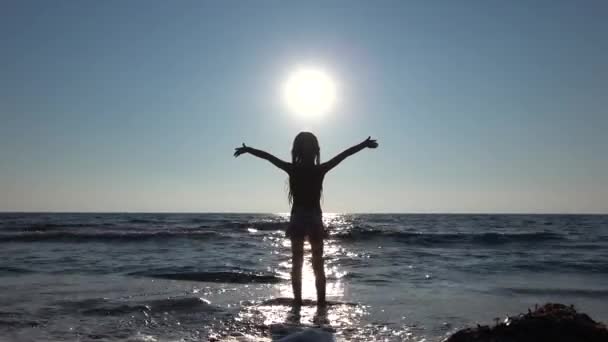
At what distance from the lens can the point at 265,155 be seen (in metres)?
5.76

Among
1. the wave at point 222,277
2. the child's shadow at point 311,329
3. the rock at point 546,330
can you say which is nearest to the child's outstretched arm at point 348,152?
the child's shadow at point 311,329

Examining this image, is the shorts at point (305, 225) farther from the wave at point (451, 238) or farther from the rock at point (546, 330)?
the wave at point (451, 238)

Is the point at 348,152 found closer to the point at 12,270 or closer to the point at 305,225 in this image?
the point at 305,225

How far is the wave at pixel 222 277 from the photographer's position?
27.9ft

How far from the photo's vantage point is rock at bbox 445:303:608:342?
2.96m

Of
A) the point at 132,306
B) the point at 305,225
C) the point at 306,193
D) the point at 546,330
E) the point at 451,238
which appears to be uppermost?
the point at 306,193

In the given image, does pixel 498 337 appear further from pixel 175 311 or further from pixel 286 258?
pixel 286 258

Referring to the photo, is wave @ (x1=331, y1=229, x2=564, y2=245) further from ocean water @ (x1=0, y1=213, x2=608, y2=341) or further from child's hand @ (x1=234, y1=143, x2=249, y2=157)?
child's hand @ (x1=234, y1=143, x2=249, y2=157)

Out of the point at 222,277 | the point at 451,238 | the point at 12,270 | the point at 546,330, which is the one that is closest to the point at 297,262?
the point at 222,277

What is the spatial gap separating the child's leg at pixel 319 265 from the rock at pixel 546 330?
9.35 feet

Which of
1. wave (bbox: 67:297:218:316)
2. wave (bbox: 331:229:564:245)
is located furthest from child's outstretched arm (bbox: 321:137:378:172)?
wave (bbox: 331:229:564:245)

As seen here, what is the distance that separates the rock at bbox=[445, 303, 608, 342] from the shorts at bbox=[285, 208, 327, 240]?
2856mm

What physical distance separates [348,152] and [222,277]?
164 inches

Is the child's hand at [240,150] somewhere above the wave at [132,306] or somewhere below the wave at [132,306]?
above
